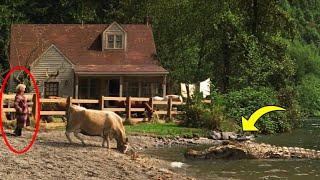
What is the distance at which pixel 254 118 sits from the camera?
35406 millimetres

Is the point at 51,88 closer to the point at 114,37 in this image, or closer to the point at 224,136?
the point at 114,37

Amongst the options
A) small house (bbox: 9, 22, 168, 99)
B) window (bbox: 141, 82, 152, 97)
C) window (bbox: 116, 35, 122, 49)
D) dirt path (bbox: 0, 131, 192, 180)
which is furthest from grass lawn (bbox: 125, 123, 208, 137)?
window (bbox: 116, 35, 122, 49)

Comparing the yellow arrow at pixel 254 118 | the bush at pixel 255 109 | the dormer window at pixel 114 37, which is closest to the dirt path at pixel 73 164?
the yellow arrow at pixel 254 118

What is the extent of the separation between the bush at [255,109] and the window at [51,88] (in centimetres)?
1331

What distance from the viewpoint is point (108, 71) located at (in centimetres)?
4022

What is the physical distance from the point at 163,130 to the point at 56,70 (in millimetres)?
17159

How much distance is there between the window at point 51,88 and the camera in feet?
138

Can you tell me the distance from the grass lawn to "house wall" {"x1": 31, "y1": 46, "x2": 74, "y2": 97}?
563 inches

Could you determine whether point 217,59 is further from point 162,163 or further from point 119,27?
point 162,163

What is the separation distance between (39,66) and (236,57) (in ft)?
51.2

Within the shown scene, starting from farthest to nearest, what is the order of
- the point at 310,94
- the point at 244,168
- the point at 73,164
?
the point at 310,94 < the point at 244,168 < the point at 73,164

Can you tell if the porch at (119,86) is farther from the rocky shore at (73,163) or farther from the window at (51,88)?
the rocky shore at (73,163)

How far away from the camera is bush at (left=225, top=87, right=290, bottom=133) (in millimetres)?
34562

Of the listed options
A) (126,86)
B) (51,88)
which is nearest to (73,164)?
(126,86)
